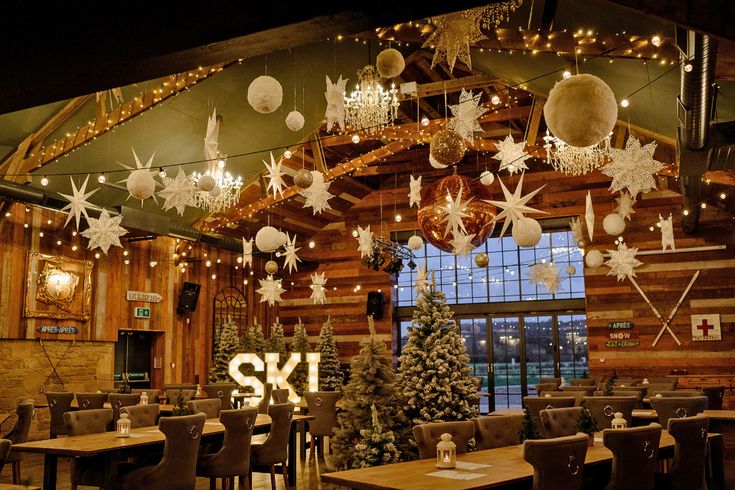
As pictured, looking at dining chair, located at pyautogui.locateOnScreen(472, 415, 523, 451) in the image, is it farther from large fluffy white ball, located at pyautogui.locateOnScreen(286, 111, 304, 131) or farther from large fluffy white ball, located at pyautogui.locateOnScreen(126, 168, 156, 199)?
large fluffy white ball, located at pyautogui.locateOnScreen(126, 168, 156, 199)

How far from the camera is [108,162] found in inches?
445

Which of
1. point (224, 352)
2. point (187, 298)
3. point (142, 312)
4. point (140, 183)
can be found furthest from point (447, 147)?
point (224, 352)

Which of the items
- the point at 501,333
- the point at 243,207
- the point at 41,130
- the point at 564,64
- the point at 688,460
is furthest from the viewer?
the point at 501,333

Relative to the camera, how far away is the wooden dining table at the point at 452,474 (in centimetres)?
340

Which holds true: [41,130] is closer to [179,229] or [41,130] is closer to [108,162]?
[108,162]

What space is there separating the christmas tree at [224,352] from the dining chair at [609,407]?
9.40m

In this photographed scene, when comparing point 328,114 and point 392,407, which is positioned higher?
point 328,114

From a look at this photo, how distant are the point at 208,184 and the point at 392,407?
339 cm

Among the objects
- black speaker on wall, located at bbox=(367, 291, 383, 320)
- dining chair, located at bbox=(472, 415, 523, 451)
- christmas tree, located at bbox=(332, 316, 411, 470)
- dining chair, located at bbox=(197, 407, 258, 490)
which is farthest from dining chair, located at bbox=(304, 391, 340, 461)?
black speaker on wall, located at bbox=(367, 291, 383, 320)

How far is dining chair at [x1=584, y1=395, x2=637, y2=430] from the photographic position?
6613 mm

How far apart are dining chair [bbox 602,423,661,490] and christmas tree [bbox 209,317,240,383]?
37.7 ft

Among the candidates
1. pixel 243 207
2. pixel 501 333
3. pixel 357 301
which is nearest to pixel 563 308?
pixel 501 333

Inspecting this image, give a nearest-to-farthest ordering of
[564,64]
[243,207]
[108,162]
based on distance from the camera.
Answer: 1. [564,64]
2. [108,162]
3. [243,207]

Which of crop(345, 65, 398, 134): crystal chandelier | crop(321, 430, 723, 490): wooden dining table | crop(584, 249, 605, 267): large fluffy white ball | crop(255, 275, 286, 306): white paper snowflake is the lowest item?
crop(321, 430, 723, 490): wooden dining table
